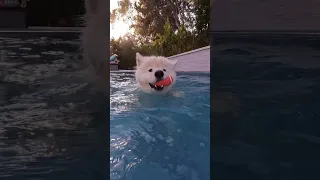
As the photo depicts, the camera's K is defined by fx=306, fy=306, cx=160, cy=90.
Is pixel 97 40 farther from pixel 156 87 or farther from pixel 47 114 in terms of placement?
pixel 156 87

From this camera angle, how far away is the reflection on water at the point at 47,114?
38.5 inches

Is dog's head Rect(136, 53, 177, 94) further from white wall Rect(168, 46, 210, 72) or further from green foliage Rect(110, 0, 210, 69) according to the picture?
green foliage Rect(110, 0, 210, 69)

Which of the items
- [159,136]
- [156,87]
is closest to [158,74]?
[156,87]

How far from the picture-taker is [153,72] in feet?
10.5

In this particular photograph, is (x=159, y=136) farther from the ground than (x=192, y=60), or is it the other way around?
(x=192, y=60)

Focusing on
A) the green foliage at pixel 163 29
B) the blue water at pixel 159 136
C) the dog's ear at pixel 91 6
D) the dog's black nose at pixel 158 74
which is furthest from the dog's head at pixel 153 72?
the dog's ear at pixel 91 6

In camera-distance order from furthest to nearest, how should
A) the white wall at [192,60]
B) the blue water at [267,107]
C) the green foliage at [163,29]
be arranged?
the green foliage at [163,29], the white wall at [192,60], the blue water at [267,107]

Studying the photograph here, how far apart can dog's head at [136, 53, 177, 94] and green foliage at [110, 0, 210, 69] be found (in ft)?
6.64

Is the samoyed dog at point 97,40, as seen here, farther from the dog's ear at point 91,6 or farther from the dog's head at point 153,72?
the dog's head at point 153,72

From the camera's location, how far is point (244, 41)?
0.98 metres

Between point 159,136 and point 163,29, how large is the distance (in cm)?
410

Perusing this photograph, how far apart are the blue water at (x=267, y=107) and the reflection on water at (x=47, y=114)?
0.42 metres

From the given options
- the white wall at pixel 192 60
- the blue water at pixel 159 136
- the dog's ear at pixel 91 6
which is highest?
the dog's ear at pixel 91 6

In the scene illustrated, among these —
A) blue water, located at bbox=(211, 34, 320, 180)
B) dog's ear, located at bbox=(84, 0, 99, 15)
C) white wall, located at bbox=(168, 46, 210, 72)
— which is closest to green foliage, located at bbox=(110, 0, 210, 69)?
white wall, located at bbox=(168, 46, 210, 72)
